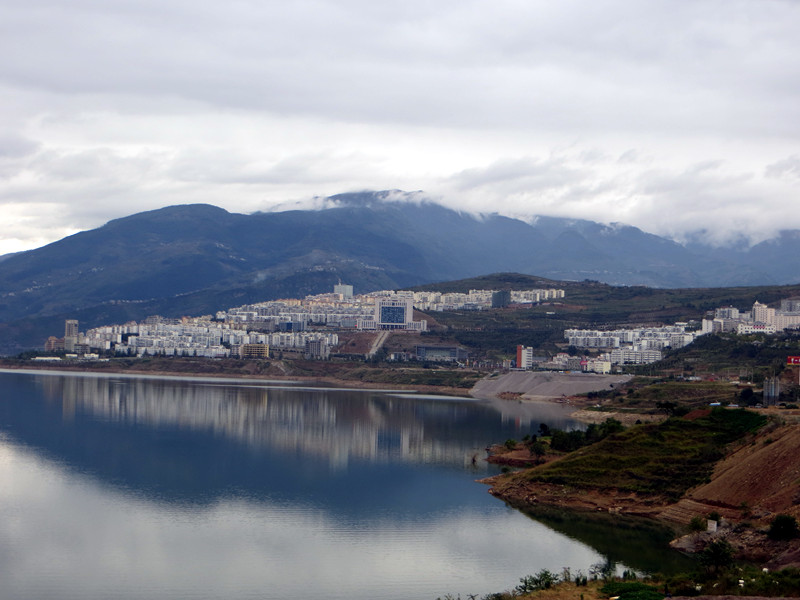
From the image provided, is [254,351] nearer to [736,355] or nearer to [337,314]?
[337,314]

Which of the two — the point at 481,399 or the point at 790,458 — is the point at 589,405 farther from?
the point at 790,458

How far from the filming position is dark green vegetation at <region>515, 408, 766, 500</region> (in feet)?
112

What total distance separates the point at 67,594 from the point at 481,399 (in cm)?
6132

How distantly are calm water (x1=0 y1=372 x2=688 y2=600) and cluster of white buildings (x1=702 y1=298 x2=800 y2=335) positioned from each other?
47812mm

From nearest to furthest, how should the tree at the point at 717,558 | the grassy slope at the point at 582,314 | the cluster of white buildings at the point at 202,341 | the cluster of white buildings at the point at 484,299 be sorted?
1. the tree at the point at 717,558
2. the grassy slope at the point at 582,314
3. the cluster of white buildings at the point at 202,341
4. the cluster of white buildings at the point at 484,299

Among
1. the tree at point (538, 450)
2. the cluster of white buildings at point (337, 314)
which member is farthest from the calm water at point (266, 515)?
the cluster of white buildings at point (337, 314)

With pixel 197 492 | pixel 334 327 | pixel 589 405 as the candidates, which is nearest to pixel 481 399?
pixel 589 405

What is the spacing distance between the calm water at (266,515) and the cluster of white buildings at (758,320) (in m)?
47.8

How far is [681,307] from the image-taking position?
127 metres

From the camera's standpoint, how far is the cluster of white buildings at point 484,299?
5684 inches

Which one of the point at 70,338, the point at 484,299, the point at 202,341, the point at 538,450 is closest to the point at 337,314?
the point at 484,299

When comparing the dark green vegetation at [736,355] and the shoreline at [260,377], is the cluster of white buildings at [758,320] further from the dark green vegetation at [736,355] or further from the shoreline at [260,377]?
the shoreline at [260,377]

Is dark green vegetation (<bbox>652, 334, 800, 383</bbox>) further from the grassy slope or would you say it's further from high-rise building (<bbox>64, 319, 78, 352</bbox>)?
high-rise building (<bbox>64, 319, 78, 352</bbox>)

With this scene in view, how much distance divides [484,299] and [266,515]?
Answer: 116 meters
